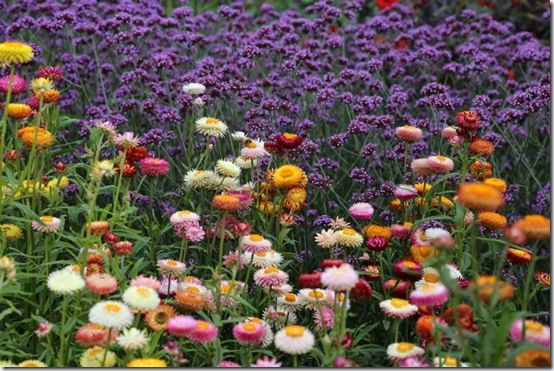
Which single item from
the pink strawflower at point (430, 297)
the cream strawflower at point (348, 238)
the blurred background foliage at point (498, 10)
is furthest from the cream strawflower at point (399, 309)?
the blurred background foliage at point (498, 10)

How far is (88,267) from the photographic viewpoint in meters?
3.01

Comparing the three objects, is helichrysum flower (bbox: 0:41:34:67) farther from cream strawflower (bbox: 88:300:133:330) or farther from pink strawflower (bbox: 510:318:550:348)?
pink strawflower (bbox: 510:318:550:348)

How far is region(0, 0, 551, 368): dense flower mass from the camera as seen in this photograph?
2.71 m

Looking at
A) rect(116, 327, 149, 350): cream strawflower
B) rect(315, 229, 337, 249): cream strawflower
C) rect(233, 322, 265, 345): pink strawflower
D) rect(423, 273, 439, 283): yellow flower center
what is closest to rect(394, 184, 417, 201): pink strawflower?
rect(315, 229, 337, 249): cream strawflower

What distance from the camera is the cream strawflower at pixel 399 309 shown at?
9.39ft

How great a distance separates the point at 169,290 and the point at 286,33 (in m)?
2.80

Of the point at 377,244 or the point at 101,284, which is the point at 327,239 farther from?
the point at 101,284

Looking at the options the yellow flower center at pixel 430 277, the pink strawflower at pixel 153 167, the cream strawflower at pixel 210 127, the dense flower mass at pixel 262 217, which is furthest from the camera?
the cream strawflower at pixel 210 127

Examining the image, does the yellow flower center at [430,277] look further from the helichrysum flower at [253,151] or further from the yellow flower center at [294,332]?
the helichrysum flower at [253,151]

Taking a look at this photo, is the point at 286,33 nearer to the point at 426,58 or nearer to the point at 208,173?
the point at 426,58

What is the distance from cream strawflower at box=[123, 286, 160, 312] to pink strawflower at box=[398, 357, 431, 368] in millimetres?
709

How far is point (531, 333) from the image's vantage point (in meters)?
2.52

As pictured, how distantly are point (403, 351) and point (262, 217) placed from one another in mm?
1126

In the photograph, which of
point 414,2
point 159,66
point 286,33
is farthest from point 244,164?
point 414,2
